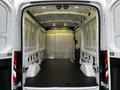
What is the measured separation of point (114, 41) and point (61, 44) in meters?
7.65

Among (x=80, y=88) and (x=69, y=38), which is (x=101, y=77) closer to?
(x=80, y=88)

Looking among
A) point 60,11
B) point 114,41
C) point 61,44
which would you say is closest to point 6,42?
point 114,41

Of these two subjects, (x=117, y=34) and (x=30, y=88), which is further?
(x=30, y=88)

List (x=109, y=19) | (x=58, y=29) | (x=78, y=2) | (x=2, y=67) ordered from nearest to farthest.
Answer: (x=2, y=67), (x=109, y=19), (x=78, y=2), (x=58, y=29)

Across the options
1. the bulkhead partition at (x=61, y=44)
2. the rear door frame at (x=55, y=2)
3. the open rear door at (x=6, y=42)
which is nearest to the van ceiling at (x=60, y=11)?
the rear door frame at (x=55, y=2)

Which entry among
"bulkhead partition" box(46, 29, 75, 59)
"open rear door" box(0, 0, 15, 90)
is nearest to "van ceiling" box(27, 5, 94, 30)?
"open rear door" box(0, 0, 15, 90)

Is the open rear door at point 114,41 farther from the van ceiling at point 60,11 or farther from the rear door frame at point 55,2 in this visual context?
the van ceiling at point 60,11

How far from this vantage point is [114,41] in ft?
9.31

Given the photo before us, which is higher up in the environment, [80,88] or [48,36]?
[48,36]

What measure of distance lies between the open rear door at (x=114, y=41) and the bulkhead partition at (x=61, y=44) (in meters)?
7.43

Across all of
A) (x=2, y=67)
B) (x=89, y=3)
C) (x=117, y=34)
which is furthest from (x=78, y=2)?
(x=2, y=67)

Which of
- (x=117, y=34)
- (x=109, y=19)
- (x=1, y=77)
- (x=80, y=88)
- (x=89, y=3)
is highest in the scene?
(x=89, y=3)

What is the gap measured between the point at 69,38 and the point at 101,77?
6890mm

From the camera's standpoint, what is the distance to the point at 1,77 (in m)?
2.72
